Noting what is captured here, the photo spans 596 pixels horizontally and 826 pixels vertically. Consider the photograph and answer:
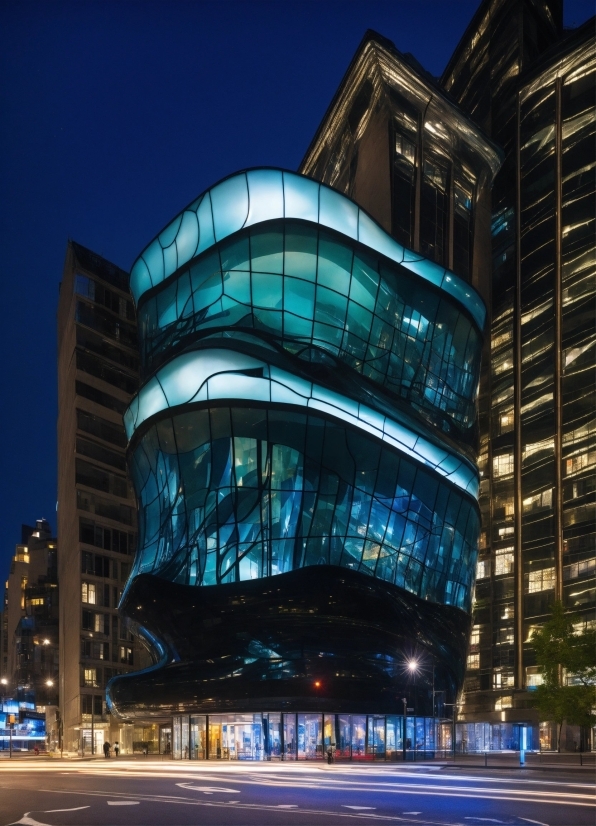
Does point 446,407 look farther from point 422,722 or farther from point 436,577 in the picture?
point 422,722

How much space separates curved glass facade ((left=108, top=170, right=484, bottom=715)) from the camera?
62.3 metres

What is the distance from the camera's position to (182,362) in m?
65.4

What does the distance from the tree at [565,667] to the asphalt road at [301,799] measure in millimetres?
22154

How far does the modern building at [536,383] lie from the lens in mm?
91812

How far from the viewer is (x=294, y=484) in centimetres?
6475

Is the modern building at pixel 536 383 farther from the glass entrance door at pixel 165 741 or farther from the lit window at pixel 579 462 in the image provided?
the glass entrance door at pixel 165 741

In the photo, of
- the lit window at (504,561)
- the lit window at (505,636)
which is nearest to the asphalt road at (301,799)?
the lit window at (505,636)

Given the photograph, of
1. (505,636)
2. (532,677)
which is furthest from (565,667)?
(505,636)

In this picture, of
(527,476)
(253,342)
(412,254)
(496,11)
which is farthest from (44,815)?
(496,11)

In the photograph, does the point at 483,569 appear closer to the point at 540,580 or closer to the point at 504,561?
the point at 504,561

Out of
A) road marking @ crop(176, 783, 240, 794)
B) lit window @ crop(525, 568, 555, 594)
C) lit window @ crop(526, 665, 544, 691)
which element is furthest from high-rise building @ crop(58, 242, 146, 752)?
road marking @ crop(176, 783, 240, 794)

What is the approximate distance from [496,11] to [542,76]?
49.3ft

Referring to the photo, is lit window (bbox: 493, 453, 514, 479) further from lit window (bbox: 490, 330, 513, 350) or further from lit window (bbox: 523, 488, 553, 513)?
lit window (bbox: 490, 330, 513, 350)

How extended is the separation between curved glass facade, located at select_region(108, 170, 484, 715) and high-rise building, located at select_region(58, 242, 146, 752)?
36351 mm
